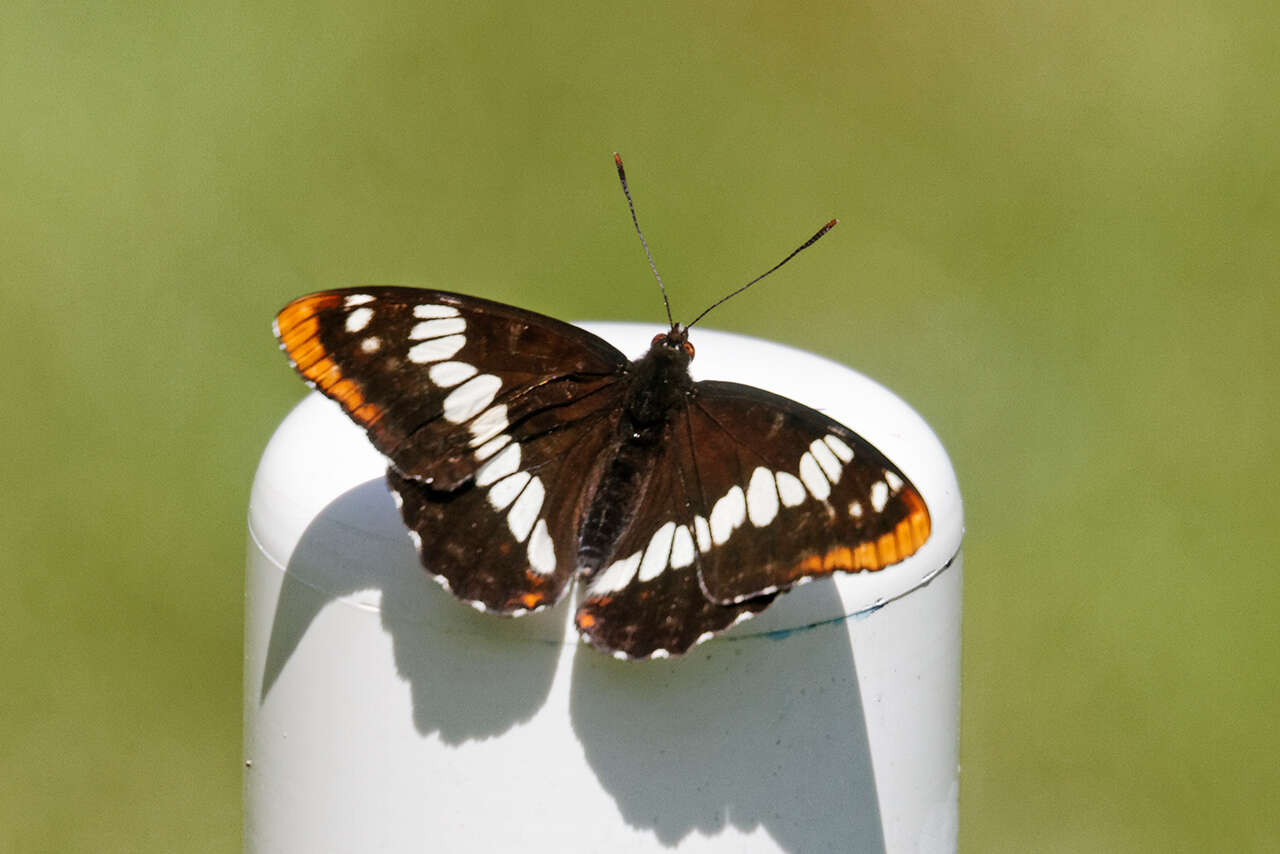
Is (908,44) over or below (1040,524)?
over

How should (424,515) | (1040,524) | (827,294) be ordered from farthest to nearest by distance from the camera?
(827,294), (1040,524), (424,515)

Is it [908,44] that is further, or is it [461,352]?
[908,44]

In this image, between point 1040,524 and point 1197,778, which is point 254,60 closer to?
point 1040,524

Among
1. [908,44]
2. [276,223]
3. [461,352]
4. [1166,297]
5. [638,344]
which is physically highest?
[908,44]

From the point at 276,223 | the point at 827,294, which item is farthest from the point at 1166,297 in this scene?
the point at 276,223

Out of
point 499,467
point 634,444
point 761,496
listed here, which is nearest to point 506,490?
point 499,467

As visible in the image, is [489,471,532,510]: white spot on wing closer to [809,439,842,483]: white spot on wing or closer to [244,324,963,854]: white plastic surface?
[244,324,963,854]: white plastic surface

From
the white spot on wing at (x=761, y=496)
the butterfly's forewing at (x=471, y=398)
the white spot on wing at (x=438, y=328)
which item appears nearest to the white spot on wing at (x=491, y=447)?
the butterfly's forewing at (x=471, y=398)

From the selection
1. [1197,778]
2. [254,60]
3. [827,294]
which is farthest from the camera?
[254,60]
